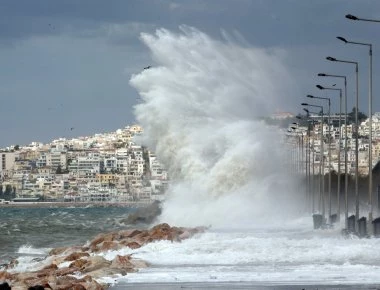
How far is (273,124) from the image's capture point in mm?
99688


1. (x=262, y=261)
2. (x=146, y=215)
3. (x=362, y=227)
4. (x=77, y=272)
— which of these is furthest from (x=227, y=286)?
(x=146, y=215)

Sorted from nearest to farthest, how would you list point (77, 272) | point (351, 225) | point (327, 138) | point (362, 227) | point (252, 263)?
point (77, 272) < point (252, 263) < point (362, 227) < point (351, 225) < point (327, 138)

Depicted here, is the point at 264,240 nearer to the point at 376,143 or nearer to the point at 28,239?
the point at 28,239

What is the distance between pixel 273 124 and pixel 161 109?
10.4 meters

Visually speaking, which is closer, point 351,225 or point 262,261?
point 262,261

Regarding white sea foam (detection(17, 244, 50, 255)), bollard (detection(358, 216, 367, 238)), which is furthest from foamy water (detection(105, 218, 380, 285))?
white sea foam (detection(17, 244, 50, 255))

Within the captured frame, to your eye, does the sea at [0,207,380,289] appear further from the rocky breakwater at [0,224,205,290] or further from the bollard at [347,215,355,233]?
the bollard at [347,215,355,233]

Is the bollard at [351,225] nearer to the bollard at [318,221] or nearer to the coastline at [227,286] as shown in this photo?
the bollard at [318,221]

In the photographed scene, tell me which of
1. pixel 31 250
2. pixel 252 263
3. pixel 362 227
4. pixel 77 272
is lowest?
pixel 77 272

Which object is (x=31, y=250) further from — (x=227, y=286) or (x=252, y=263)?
(x=227, y=286)

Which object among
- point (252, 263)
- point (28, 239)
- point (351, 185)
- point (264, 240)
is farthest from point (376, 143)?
point (252, 263)

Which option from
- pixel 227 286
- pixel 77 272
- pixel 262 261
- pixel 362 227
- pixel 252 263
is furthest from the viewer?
pixel 362 227

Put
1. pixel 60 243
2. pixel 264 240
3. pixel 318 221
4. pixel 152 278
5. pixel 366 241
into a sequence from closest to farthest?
→ pixel 152 278, pixel 366 241, pixel 264 240, pixel 318 221, pixel 60 243

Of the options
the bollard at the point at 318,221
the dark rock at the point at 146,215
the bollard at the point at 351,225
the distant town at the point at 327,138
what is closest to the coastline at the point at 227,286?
the bollard at the point at 351,225
